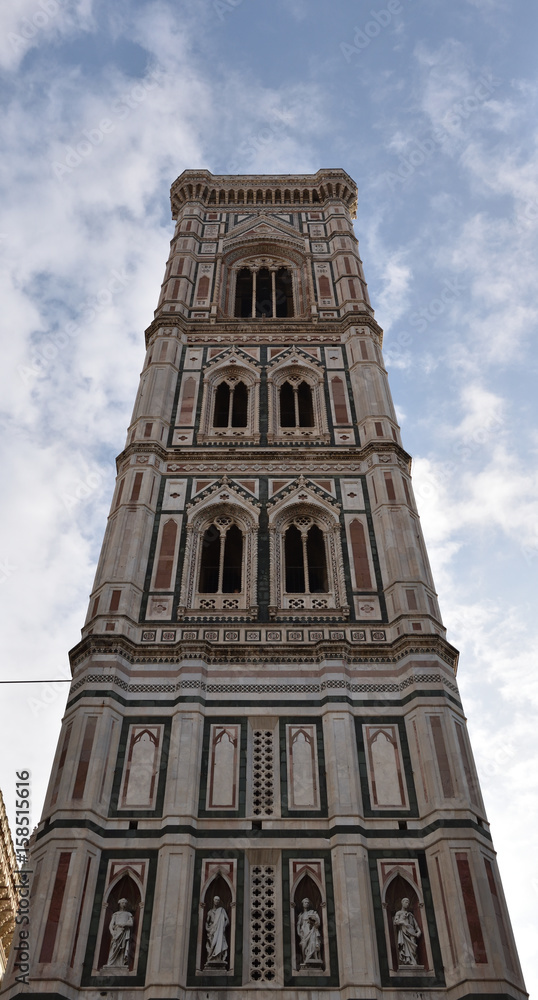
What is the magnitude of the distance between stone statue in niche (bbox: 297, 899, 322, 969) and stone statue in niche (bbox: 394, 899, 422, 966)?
2.78ft

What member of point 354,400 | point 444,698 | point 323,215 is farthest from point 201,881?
point 323,215

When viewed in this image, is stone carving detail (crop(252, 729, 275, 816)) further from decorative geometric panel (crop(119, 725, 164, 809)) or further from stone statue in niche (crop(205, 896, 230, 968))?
stone statue in niche (crop(205, 896, 230, 968))

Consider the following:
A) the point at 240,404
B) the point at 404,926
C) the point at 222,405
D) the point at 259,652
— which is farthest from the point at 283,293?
the point at 404,926

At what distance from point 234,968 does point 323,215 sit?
23.0 metres

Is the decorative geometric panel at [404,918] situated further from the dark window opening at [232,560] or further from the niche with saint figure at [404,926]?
the dark window opening at [232,560]

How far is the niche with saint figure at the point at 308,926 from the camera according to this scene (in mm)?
10922

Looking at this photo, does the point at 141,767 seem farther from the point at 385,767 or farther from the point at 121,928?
the point at 385,767

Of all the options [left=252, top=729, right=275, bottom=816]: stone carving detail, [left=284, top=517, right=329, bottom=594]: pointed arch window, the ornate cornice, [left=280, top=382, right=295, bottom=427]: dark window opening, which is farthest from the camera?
[left=280, top=382, right=295, bottom=427]: dark window opening

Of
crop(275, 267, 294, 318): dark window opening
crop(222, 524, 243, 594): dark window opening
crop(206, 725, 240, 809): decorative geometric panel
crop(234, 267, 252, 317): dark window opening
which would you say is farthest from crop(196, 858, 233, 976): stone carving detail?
crop(234, 267, 252, 317): dark window opening

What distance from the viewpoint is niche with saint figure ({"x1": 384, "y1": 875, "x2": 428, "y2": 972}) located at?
10914 mm

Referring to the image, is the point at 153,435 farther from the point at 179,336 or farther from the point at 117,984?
the point at 117,984

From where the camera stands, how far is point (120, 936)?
36.3ft

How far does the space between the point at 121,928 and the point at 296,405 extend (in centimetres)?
1151

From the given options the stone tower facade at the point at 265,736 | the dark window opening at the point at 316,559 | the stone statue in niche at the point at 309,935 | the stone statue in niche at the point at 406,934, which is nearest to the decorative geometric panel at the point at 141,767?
the stone tower facade at the point at 265,736
